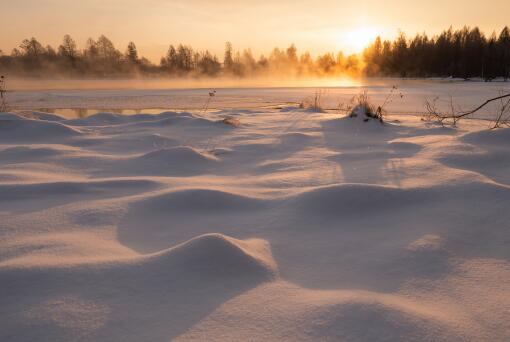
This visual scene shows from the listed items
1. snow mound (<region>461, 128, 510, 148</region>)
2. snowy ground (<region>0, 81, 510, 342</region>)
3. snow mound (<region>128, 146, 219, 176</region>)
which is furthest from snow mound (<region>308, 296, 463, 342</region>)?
snow mound (<region>461, 128, 510, 148</region>)

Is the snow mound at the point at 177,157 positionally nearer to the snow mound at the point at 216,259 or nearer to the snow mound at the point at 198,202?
the snow mound at the point at 198,202

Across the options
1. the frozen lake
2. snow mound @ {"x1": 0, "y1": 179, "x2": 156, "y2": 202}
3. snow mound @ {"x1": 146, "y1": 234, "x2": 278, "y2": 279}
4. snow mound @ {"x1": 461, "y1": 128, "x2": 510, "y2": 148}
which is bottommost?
snow mound @ {"x1": 146, "y1": 234, "x2": 278, "y2": 279}

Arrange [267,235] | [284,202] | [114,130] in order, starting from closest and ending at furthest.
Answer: [267,235], [284,202], [114,130]

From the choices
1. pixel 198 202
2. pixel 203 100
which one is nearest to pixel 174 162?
pixel 198 202

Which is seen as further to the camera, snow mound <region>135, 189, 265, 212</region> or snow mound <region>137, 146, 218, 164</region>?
snow mound <region>137, 146, 218, 164</region>

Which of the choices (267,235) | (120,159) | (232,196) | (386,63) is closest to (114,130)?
(120,159)

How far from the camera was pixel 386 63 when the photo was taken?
49.0 metres

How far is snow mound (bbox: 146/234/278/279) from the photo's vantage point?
1.09m

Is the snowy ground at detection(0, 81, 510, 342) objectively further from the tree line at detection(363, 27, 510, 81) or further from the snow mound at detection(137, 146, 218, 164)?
the tree line at detection(363, 27, 510, 81)

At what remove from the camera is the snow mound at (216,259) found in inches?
42.9

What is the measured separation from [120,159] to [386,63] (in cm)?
5381

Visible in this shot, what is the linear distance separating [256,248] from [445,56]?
52936mm

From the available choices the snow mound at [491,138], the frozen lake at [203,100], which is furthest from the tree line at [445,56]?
the snow mound at [491,138]

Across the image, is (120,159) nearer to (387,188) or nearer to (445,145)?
(387,188)
